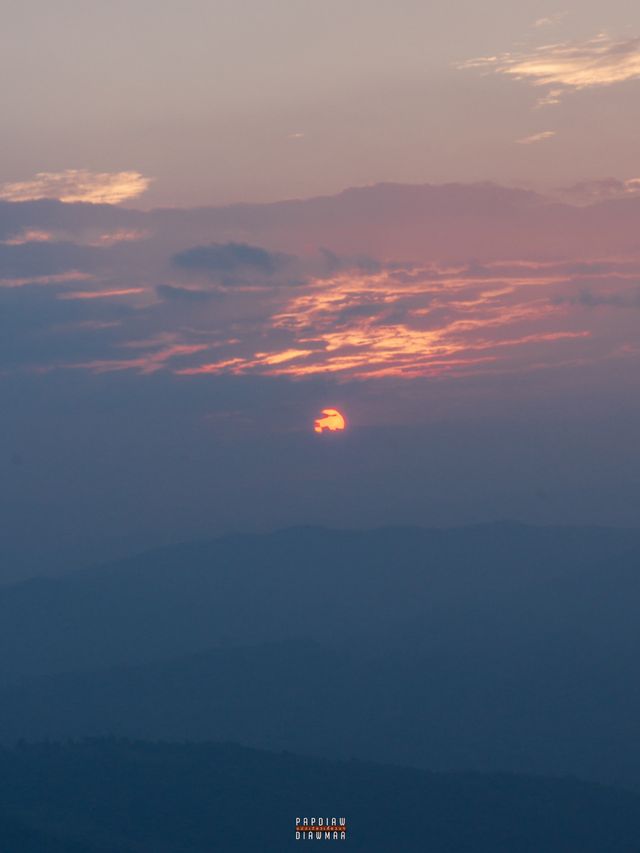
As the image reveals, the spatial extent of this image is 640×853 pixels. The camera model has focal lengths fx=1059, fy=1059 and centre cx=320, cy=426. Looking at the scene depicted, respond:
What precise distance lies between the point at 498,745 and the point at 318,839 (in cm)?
6347

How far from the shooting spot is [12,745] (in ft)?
557

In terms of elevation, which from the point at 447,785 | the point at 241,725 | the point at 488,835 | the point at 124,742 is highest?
the point at 241,725

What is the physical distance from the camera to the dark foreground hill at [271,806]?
123 meters

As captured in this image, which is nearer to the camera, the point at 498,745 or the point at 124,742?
the point at 124,742

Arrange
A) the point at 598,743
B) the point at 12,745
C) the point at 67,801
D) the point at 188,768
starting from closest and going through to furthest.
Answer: the point at 67,801 < the point at 188,768 < the point at 12,745 < the point at 598,743

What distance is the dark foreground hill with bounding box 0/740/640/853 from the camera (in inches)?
4857

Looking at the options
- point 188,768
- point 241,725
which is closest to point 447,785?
point 188,768

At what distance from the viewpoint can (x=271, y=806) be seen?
13225 cm

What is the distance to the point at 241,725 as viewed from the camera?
652 feet

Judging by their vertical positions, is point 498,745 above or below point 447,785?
above

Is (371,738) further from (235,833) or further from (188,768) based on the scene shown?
(235,833)

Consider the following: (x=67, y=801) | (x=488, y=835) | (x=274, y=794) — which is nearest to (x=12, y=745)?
(x=67, y=801)

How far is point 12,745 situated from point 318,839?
61544 millimetres

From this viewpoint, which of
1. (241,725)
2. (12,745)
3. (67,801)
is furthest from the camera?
(241,725)
